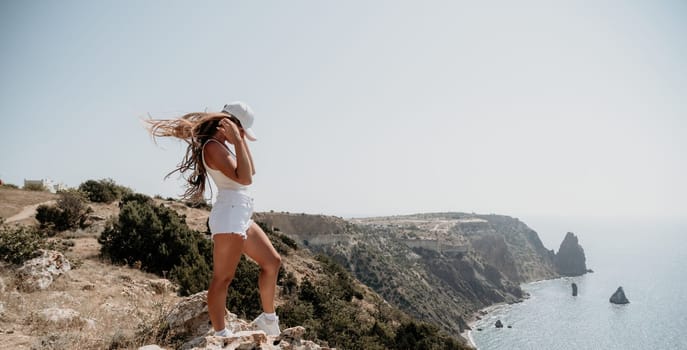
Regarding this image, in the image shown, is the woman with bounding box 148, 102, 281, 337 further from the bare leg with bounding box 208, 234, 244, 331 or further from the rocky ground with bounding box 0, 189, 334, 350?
the rocky ground with bounding box 0, 189, 334, 350

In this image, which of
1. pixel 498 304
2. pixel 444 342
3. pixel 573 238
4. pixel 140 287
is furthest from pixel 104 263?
pixel 573 238

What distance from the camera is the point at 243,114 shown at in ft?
9.20

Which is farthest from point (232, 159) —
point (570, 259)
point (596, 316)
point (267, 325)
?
point (570, 259)

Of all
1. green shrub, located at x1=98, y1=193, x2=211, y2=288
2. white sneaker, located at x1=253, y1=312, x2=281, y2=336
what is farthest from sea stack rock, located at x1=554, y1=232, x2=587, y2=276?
white sneaker, located at x1=253, y1=312, x2=281, y2=336

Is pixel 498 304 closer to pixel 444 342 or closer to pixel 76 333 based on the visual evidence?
pixel 444 342

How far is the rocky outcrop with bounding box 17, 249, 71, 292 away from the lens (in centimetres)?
564

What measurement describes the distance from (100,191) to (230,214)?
56.2 feet

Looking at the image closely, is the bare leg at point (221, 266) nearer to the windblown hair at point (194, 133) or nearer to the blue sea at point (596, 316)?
the windblown hair at point (194, 133)

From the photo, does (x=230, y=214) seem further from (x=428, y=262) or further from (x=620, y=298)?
(x=620, y=298)

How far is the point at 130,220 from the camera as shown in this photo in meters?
9.44

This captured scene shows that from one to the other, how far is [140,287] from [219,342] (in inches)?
205

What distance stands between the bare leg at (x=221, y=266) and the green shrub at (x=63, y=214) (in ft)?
38.4

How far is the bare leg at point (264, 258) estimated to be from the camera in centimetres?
281

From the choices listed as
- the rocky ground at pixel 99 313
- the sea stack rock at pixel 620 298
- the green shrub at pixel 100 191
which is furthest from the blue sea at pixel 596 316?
the rocky ground at pixel 99 313
